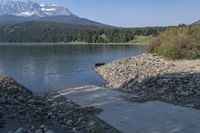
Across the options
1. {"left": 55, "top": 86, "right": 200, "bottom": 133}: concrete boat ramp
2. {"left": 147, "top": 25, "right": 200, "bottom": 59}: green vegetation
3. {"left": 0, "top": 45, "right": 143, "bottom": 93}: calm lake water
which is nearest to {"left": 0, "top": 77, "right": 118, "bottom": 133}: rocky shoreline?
{"left": 55, "top": 86, "right": 200, "bottom": 133}: concrete boat ramp

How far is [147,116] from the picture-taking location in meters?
16.5

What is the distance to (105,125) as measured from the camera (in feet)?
51.2

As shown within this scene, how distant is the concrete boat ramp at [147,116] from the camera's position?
1443 cm

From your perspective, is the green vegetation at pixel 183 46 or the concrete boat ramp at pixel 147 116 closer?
the concrete boat ramp at pixel 147 116

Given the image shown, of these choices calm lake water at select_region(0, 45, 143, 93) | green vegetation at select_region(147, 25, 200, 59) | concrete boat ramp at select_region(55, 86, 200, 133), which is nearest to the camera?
concrete boat ramp at select_region(55, 86, 200, 133)

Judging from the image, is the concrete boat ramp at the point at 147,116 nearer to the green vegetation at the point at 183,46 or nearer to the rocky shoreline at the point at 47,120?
Result: the rocky shoreline at the point at 47,120

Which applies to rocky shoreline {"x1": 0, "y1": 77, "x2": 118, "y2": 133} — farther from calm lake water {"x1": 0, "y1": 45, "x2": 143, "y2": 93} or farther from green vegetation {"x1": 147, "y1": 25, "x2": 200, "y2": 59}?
green vegetation {"x1": 147, "y1": 25, "x2": 200, "y2": 59}

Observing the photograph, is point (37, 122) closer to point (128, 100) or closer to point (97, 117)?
point (97, 117)

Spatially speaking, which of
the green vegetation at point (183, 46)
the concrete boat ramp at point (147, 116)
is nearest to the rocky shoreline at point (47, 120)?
the concrete boat ramp at point (147, 116)

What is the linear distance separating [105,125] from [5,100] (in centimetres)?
601

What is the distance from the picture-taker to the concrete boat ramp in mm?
14430

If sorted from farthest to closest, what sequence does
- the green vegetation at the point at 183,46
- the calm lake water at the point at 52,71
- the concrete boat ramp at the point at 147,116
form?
the green vegetation at the point at 183,46 → the calm lake water at the point at 52,71 → the concrete boat ramp at the point at 147,116

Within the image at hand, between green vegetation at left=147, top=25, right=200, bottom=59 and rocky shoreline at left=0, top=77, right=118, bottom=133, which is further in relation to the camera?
green vegetation at left=147, top=25, right=200, bottom=59

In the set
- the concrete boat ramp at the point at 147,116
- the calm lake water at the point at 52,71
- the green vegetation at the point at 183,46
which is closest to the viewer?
the concrete boat ramp at the point at 147,116
